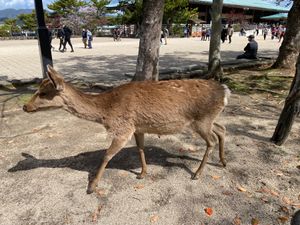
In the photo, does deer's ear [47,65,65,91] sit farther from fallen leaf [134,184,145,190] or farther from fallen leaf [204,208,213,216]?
fallen leaf [204,208,213,216]

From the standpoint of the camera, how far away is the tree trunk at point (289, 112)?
16.1ft

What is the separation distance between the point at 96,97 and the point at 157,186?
1.37 meters

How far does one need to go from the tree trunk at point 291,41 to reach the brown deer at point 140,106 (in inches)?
326

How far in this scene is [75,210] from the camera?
11.8 ft

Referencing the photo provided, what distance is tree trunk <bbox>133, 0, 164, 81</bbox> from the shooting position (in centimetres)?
734

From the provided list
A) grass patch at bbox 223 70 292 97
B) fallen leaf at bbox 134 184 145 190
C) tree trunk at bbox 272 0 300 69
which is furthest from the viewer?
tree trunk at bbox 272 0 300 69

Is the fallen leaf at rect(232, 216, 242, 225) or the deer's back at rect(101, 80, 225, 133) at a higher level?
the deer's back at rect(101, 80, 225, 133)

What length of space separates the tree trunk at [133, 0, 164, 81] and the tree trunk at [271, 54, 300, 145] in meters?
3.50

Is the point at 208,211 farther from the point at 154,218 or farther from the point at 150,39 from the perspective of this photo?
the point at 150,39

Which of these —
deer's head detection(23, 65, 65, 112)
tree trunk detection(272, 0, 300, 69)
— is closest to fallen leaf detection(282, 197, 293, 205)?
deer's head detection(23, 65, 65, 112)

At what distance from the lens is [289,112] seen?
5.02 metres

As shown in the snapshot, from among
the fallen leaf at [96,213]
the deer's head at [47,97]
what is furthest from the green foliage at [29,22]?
the fallen leaf at [96,213]

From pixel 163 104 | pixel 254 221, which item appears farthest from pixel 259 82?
pixel 254 221

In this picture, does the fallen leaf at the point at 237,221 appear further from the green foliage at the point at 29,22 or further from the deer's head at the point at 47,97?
the green foliage at the point at 29,22
